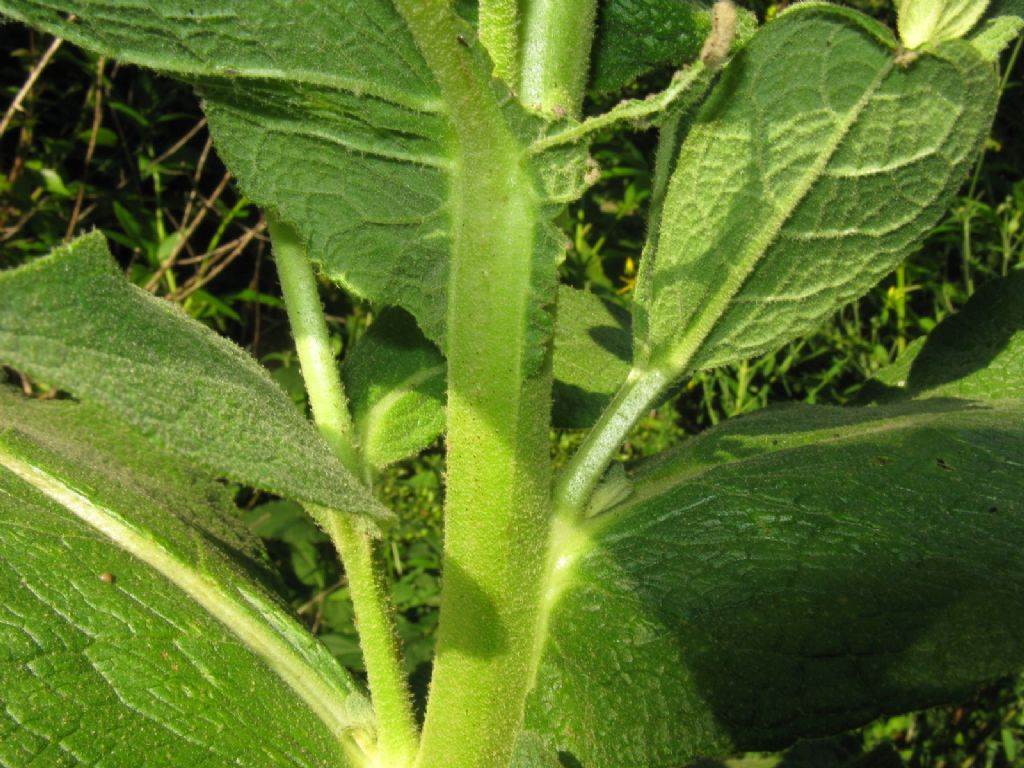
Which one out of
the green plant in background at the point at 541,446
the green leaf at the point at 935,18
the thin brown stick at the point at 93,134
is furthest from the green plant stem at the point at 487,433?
the thin brown stick at the point at 93,134

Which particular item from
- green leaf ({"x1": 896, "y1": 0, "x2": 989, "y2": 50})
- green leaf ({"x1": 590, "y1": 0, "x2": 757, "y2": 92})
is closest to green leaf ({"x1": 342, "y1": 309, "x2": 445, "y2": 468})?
green leaf ({"x1": 590, "y1": 0, "x2": 757, "y2": 92})

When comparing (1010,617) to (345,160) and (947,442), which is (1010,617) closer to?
(947,442)

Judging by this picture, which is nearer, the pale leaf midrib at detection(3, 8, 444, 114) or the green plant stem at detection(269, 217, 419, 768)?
the pale leaf midrib at detection(3, 8, 444, 114)

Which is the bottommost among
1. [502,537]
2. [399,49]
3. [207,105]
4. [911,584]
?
[502,537]

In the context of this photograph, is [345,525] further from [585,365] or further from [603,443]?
[585,365]

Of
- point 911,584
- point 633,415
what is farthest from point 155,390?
point 911,584

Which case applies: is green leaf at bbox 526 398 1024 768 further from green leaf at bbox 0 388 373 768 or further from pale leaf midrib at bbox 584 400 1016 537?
green leaf at bbox 0 388 373 768

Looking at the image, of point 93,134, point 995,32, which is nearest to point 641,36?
point 995,32
